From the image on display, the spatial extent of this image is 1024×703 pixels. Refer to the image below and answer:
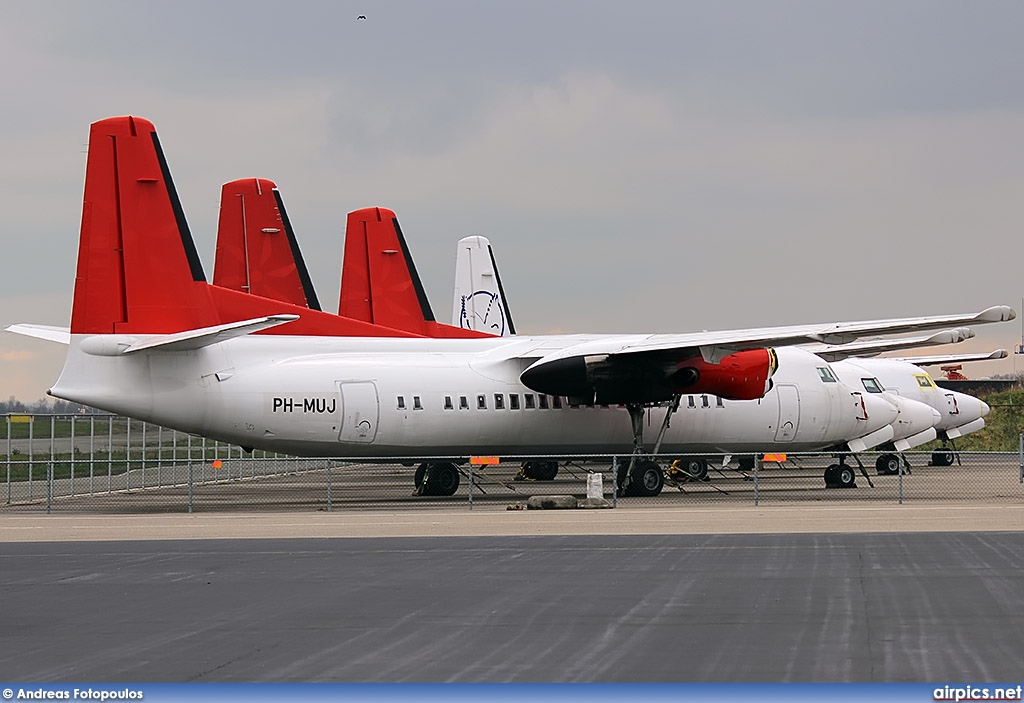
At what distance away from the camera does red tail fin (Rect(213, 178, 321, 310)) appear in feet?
115

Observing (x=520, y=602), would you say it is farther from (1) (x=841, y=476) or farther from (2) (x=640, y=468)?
(1) (x=841, y=476)

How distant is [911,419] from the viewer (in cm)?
3794

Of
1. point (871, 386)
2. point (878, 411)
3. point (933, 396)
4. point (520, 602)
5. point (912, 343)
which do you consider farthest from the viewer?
point (933, 396)

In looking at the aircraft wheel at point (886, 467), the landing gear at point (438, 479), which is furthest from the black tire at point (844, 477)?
the aircraft wheel at point (886, 467)

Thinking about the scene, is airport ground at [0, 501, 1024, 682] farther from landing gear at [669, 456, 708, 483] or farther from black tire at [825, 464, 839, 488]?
landing gear at [669, 456, 708, 483]

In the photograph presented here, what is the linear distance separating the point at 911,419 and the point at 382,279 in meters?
15.0

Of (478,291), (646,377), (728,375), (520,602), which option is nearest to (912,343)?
(728,375)

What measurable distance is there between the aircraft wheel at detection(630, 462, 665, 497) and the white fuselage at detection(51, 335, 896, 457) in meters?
1.68

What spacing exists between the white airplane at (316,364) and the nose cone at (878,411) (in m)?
4.43

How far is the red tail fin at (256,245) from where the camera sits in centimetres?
3506

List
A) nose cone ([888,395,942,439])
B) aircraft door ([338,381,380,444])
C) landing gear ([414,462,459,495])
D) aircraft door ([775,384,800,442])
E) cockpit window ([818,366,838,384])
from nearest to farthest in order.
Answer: aircraft door ([338,381,380,444]) → landing gear ([414,462,459,495]) → aircraft door ([775,384,800,442]) → cockpit window ([818,366,838,384]) → nose cone ([888,395,942,439])

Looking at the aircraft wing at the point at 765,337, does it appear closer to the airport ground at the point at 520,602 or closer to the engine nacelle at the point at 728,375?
the engine nacelle at the point at 728,375

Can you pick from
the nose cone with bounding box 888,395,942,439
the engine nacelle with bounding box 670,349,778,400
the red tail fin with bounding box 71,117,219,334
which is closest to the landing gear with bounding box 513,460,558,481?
the engine nacelle with bounding box 670,349,778,400

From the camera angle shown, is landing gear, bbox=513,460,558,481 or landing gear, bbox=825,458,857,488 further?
landing gear, bbox=513,460,558,481
